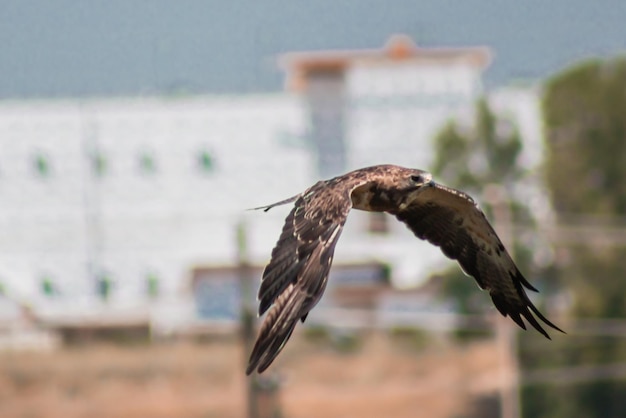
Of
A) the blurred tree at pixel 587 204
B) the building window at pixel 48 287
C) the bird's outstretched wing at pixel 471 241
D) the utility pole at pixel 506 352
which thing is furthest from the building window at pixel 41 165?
the bird's outstretched wing at pixel 471 241

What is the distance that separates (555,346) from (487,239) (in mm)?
24605

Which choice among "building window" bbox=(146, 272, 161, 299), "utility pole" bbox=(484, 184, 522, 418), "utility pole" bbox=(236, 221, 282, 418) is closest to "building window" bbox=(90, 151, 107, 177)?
"building window" bbox=(146, 272, 161, 299)

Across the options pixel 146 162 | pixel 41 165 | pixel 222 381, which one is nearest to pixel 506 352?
pixel 222 381

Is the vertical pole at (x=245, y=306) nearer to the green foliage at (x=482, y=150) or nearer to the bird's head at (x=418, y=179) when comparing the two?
the bird's head at (x=418, y=179)

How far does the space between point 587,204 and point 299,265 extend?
127 feet

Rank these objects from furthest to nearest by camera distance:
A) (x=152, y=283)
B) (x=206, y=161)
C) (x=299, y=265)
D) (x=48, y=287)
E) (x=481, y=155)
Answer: (x=206, y=161) → (x=152, y=283) → (x=48, y=287) → (x=481, y=155) → (x=299, y=265)

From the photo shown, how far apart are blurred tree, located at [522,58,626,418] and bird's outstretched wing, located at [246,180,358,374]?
2417 centimetres

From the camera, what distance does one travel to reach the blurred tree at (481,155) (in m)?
49.0

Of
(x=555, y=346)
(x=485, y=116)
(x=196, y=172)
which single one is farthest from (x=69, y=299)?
(x=555, y=346)

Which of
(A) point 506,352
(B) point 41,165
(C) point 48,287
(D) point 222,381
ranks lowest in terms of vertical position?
(A) point 506,352

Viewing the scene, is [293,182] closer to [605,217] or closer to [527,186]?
[527,186]

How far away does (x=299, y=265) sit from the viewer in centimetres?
1038

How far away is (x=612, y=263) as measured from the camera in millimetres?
40938

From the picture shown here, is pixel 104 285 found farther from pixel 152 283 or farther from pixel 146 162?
pixel 146 162
